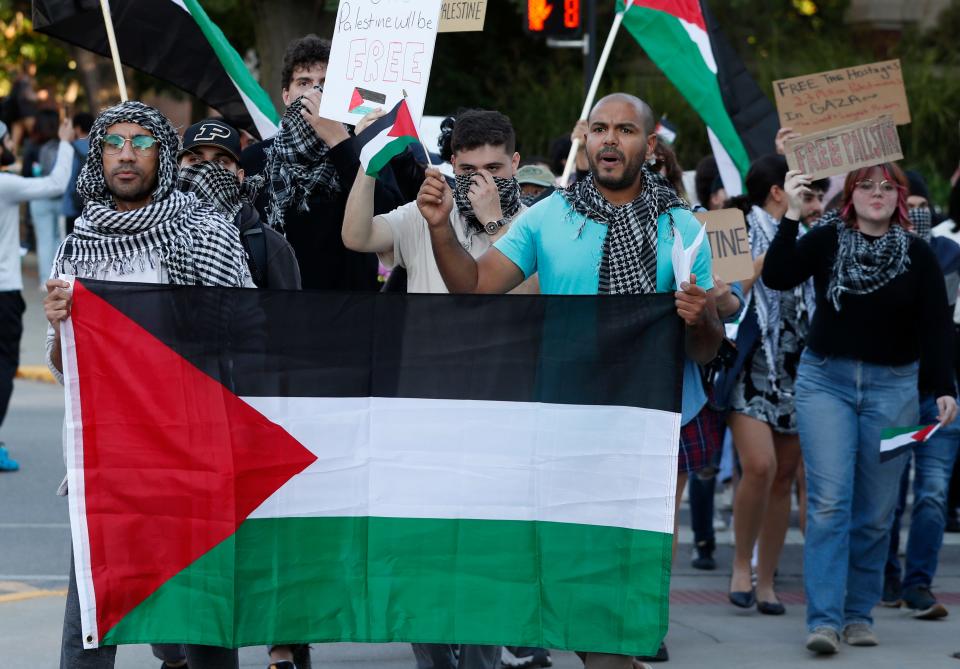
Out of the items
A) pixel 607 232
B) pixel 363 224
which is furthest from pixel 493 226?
pixel 607 232

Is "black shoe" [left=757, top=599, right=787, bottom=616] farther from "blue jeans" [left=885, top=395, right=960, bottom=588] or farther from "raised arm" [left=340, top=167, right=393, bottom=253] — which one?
"raised arm" [left=340, top=167, right=393, bottom=253]

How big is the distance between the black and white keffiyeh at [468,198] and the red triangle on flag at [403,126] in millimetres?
643

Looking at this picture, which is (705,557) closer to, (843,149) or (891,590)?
(891,590)

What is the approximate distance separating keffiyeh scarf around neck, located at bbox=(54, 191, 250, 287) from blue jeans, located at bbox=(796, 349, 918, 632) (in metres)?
2.77

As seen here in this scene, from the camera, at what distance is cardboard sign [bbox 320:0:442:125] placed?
5266 millimetres

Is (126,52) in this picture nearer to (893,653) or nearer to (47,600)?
(47,600)

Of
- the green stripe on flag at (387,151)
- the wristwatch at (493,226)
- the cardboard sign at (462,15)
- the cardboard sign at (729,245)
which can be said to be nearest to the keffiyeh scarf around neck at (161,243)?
the green stripe on flag at (387,151)

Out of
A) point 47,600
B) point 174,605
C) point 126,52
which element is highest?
point 126,52

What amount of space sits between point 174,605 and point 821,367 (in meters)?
3.07

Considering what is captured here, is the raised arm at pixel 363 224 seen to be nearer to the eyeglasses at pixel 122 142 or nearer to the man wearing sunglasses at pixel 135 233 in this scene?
the man wearing sunglasses at pixel 135 233

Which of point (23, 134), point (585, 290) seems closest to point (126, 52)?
point (585, 290)

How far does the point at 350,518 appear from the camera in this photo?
4875 mm

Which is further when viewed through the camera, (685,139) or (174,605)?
(685,139)

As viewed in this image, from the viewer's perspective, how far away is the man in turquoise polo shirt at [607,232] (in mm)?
4941
